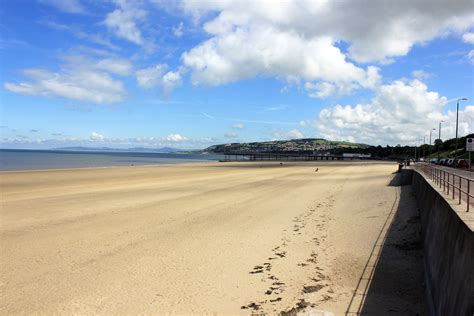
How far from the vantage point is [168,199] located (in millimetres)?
20750

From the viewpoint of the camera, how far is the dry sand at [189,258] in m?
7.23

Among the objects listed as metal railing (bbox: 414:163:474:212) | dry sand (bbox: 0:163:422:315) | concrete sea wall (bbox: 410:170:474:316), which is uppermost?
metal railing (bbox: 414:163:474:212)

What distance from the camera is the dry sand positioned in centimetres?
723

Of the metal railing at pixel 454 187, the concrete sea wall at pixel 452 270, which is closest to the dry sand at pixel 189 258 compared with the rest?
the concrete sea wall at pixel 452 270

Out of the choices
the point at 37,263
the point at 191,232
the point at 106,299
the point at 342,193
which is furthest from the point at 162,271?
the point at 342,193

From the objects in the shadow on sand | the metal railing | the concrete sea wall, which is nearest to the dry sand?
the shadow on sand

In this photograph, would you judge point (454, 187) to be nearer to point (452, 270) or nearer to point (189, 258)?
point (452, 270)

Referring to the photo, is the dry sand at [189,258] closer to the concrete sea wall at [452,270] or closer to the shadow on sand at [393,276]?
the shadow on sand at [393,276]

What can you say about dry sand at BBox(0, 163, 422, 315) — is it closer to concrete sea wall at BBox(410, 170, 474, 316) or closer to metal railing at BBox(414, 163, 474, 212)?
concrete sea wall at BBox(410, 170, 474, 316)

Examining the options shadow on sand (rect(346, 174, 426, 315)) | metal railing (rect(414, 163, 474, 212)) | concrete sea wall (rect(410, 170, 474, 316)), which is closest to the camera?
concrete sea wall (rect(410, 170, 474, 316))

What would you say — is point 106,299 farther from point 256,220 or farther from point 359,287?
point 256,220

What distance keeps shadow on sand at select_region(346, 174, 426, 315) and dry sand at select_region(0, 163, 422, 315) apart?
0.06 m

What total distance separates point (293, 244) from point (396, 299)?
13.4 ft

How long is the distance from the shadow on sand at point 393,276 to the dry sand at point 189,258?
6 centimetres
